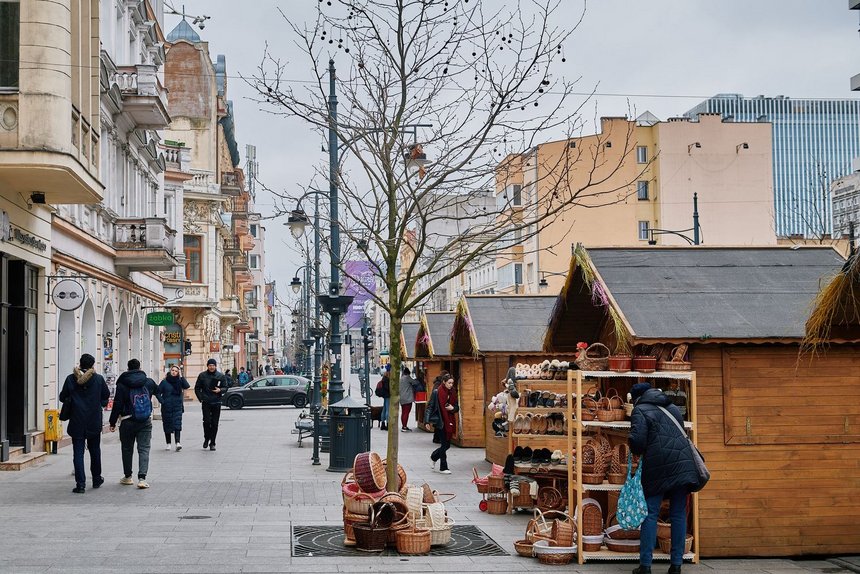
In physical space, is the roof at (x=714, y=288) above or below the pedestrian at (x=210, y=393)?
above

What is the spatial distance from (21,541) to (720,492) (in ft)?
23.9

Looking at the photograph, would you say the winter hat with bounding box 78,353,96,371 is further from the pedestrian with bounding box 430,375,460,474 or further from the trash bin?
the pedestrian with bounding box 430,375,460,474

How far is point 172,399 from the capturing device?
23391mm

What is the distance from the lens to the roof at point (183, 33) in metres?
70.9

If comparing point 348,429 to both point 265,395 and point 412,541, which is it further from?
point 265,395

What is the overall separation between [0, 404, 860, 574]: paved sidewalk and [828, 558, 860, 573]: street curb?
0.02 meters

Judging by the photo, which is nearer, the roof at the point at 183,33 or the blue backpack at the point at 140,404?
the blue backpack at the point at 140,404

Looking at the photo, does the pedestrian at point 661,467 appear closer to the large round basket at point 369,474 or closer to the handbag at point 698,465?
the handbag at point 698,465

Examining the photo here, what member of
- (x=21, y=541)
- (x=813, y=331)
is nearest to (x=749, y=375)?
(x=813, y=331)

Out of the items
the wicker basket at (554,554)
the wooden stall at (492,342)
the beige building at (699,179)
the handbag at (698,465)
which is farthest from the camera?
the beige building at (699,179)

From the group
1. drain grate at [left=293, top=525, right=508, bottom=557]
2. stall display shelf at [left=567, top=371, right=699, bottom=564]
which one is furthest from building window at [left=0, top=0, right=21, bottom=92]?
stall display shelf at [left=567, top=371, right=699, bottom=564]

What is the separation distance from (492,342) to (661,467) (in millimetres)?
11111

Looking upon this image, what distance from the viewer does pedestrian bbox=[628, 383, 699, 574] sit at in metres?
10.3

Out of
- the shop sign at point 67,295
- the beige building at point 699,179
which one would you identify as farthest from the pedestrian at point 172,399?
the beige building at point 699,179
